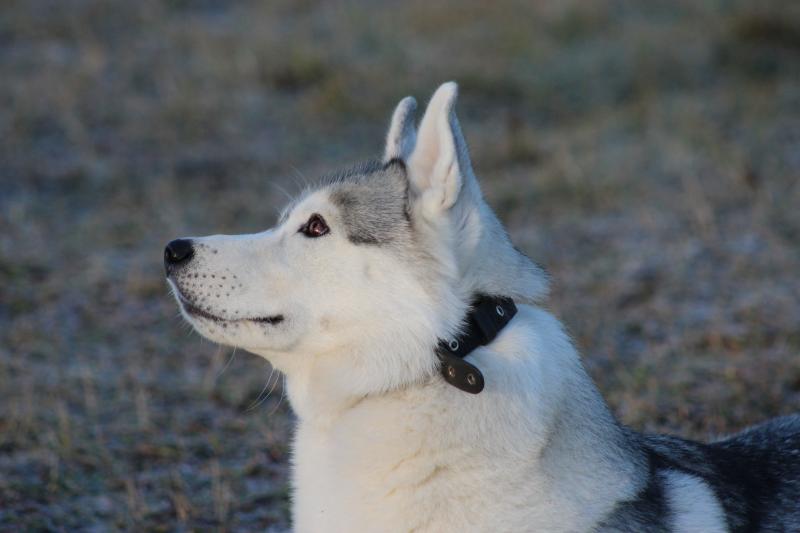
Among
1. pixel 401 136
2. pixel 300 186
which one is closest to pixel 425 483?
pixel 401 136

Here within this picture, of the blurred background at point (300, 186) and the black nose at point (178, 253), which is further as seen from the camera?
the blurred background at point (300, 186)

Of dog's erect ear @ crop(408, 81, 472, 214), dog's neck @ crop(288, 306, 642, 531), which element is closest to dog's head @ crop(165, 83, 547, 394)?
dog's erect ear @ crop(408, 81, 472, 214)

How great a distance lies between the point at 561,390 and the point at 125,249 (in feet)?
17.8

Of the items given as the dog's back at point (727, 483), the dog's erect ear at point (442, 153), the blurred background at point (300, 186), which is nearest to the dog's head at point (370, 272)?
the dog's erect ear at point (442, 153)

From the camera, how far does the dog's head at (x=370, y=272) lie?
321cm

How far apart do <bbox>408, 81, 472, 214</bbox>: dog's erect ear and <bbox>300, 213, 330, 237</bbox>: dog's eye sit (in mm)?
326

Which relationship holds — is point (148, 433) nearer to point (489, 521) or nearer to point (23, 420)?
point (23, 420)

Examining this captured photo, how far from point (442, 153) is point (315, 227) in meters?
0.52

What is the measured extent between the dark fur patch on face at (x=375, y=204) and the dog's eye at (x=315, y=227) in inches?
2.7

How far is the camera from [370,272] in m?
3.29

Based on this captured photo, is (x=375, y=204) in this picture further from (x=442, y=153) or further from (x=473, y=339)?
(x=473, y=339)

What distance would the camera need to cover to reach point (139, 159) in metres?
9.88

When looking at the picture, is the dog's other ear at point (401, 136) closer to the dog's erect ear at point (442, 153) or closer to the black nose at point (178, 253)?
the dog's erect ear at point (442, 153)

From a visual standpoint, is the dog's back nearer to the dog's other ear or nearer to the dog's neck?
the dog's neck
